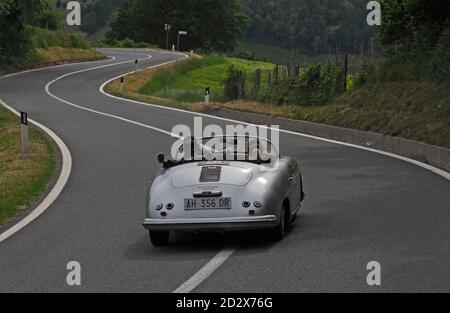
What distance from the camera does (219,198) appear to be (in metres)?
9.53

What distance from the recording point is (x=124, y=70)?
189ft

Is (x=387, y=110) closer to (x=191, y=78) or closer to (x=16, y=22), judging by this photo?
(x=16, y=22)

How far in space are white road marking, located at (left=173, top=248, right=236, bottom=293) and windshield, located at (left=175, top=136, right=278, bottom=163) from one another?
1.64 meters

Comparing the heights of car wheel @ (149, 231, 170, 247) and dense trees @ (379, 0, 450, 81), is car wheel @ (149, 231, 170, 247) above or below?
below

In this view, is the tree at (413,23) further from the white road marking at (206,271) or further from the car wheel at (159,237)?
the white road marking at (206,271)

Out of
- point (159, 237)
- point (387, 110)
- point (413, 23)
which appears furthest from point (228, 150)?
point (413, 23)

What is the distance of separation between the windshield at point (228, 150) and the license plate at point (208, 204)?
3.64 feet

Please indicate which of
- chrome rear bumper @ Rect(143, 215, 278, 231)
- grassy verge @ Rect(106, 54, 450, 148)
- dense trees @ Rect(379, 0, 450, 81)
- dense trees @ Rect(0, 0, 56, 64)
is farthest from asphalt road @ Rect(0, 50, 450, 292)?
dense trees @ Rect(0, 0, 56, 64)

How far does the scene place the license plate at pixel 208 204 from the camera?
31.2 feet

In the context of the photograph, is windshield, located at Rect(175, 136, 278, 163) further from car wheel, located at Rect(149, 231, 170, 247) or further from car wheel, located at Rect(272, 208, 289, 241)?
car wheel, located at Rect(149, 231, 170, 247)

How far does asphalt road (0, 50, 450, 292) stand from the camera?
795cm

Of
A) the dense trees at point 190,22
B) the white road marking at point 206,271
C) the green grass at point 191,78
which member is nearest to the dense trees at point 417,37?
the white road marking at point 206,271

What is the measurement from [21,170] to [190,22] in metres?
96.7
